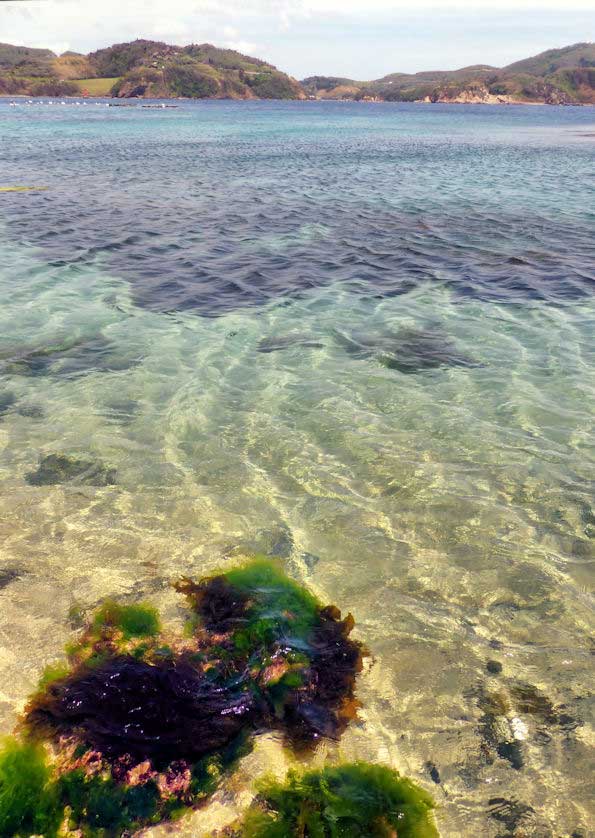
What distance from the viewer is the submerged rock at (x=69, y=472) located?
7.66 meters

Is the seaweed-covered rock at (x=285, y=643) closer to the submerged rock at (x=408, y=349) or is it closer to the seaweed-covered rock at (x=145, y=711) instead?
the seaweed-covered rock at (x=145, y=711)

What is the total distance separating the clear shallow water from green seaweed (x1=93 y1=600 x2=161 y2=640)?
18cm

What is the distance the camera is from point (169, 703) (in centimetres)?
455

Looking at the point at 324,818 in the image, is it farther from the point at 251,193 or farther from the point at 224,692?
the point at 251,193

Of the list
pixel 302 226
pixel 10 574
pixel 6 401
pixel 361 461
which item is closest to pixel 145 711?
pixel 10 574

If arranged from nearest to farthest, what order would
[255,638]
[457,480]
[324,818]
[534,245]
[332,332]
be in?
[324,818], [255,638], [457,480], [332,332], [534,245]

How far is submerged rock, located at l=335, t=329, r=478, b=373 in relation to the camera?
1130cm

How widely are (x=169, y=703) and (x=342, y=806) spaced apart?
156 cm

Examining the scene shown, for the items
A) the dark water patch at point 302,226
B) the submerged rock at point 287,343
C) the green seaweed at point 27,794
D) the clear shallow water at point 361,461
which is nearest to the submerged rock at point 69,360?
the clear shallow water at point 361,461

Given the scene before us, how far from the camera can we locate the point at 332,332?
42.4ft

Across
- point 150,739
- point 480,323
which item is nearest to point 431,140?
point 480,323

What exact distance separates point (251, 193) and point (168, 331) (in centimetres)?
2152

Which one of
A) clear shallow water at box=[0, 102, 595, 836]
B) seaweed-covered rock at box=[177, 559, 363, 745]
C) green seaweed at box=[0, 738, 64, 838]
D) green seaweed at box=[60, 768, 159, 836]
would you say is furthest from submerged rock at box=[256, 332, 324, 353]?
green seaweed at box=[60, 768, 159, 836]

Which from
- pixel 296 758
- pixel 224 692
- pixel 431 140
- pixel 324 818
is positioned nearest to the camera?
pixel 324 818
